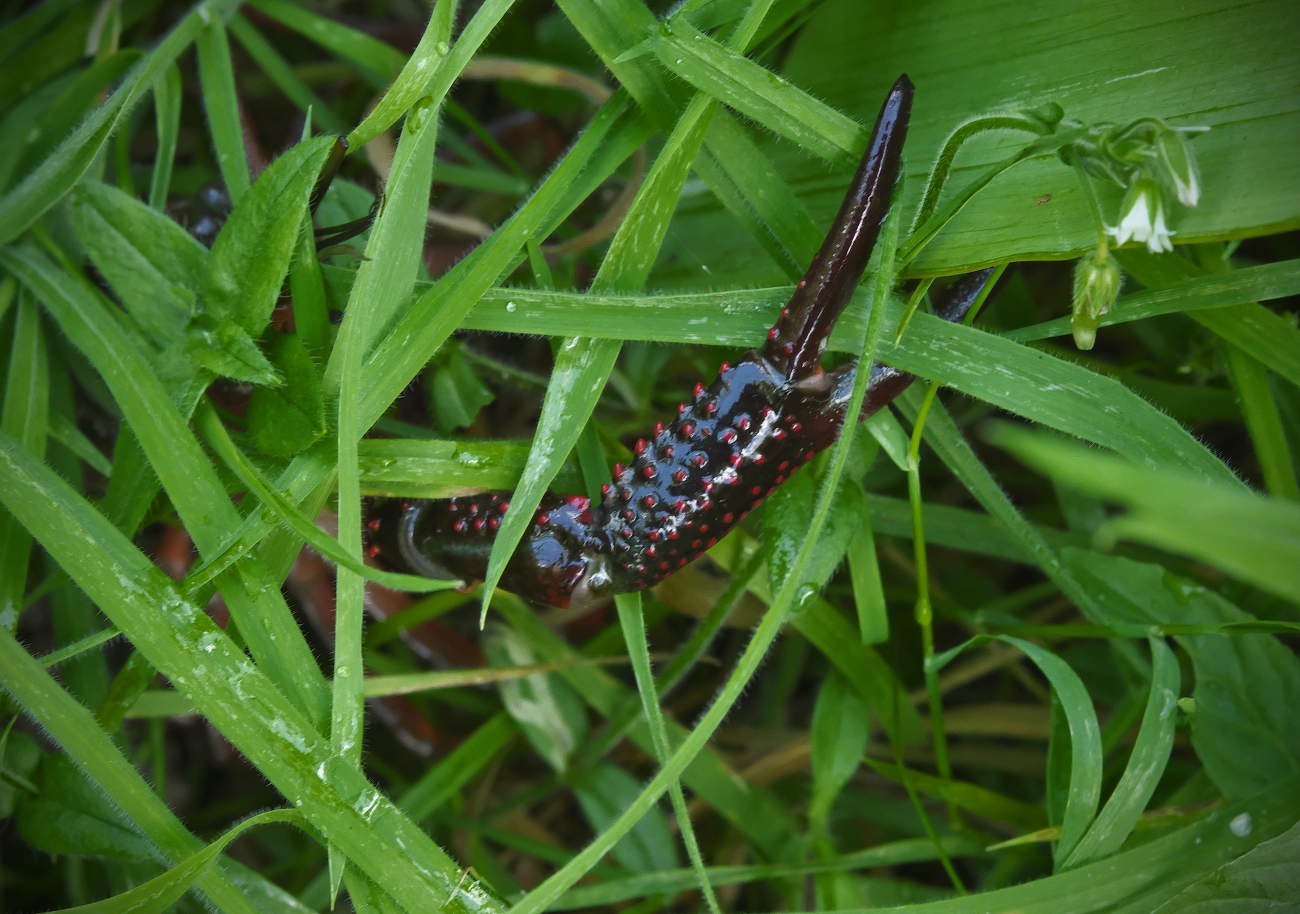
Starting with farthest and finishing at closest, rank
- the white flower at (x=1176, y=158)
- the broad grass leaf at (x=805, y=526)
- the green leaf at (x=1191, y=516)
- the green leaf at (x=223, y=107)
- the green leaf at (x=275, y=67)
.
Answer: the green leaf at (x=275, y=67), the green leaf at (x=223, y=107), the broad grass leaf at (x=805, y=526), the white flower at (x=1176, y=158), the green leaf at (x=1191, y=516)

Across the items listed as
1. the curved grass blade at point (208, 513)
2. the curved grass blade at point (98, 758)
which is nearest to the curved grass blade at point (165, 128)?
the curved grass blade at point (208, 513)

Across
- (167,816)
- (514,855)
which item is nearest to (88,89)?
(167,816)

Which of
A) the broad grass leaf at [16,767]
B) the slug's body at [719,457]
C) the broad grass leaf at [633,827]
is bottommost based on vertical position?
the broad grass leaf at [633,827]

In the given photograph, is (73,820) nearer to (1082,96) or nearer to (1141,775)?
(1141,775)

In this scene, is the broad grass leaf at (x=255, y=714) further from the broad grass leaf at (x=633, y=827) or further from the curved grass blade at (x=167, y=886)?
the broad grass leaf at (x=633, y=827)

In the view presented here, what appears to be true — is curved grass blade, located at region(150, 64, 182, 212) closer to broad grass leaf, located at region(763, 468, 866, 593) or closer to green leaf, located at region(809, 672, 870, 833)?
broad grass leaf, located at region(763, 468, 866, 593)
